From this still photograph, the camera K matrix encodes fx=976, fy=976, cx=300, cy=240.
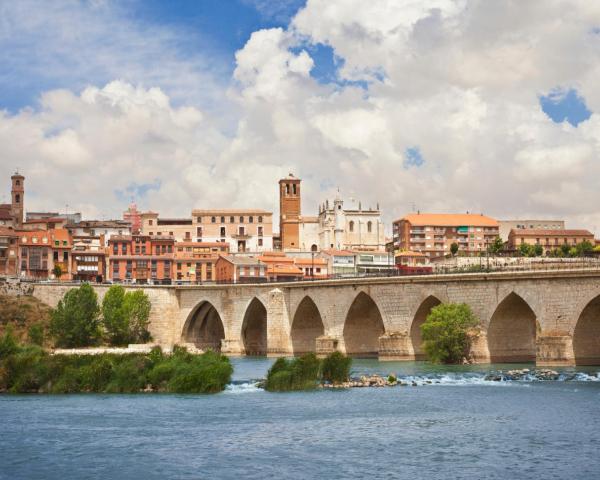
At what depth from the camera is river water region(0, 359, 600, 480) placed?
31016 millimetres

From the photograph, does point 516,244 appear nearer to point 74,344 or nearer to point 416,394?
point 74,344

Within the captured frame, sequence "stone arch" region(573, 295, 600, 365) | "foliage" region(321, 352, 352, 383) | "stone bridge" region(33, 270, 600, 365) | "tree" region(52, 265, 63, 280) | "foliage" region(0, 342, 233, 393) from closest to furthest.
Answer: "foliage" region(0, 342, 233, 393) < "foliage" region(321, 352, 352, 383) < "stone bridge" region(33, 270, 600, 365) < "stone arch" region(573, 295, 600, 365) < "tree" region(52, 265, 63, 280)

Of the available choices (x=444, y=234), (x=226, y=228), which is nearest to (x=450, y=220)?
(x=444, y=234)

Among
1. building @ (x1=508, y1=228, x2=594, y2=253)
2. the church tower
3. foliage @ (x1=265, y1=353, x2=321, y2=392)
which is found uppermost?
the church tower

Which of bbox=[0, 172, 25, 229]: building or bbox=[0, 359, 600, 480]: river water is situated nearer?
bbox=[0, 359, 600, 480]: river water

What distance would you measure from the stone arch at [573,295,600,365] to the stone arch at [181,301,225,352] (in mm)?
42315

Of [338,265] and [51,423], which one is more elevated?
[338,265]

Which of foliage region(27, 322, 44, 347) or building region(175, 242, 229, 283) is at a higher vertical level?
building region(175, 242, 229, 283)

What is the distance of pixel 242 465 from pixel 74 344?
53.4 m

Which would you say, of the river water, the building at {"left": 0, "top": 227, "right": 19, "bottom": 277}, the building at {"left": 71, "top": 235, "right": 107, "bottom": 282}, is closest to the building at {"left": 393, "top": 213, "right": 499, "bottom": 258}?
the building at {"left": 71, "top": 235, "right": 107, "bottom": 282}

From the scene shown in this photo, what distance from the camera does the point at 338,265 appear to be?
4796 inches

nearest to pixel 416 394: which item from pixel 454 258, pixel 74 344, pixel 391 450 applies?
pixel 391 450

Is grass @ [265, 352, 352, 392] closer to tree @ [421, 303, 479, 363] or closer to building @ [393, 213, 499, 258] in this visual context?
tree @ [421, 303, 479, 363]

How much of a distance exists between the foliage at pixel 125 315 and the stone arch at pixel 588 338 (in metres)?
44.0
